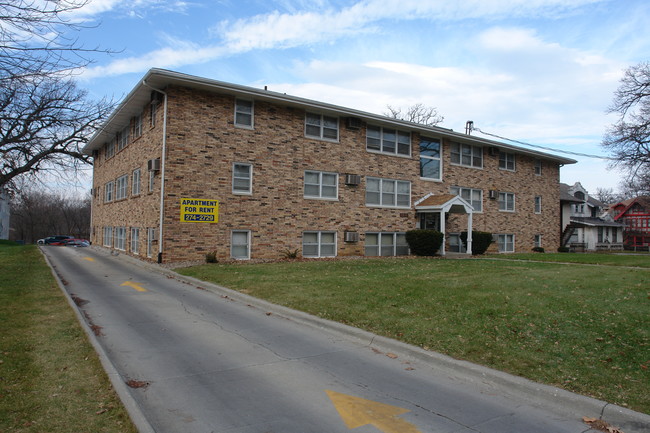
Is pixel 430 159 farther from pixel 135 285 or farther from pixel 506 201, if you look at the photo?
pixel 135 285

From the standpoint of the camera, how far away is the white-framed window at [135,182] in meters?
20.9

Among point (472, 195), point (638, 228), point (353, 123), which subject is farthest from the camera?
point (638, 228)

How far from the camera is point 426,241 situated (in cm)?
2189

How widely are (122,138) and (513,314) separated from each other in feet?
76.8

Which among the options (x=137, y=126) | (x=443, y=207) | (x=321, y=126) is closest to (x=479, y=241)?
(x=443, y=207)

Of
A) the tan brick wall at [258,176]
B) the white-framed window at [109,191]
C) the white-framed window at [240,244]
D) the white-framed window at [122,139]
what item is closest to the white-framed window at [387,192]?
the tan brick wall at [258,176]

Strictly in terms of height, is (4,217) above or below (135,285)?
above

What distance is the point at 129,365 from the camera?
5629mm

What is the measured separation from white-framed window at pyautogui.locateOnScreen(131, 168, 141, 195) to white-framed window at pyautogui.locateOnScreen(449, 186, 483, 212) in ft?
55.7

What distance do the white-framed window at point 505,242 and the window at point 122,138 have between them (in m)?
22.6

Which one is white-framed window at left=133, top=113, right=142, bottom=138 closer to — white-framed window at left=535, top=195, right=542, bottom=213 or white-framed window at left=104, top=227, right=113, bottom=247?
white-framed window at left=104, top=227, right=113, bottom=247

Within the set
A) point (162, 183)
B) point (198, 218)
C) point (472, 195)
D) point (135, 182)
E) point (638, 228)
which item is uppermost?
point (472, 195)

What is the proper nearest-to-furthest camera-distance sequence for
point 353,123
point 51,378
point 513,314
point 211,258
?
point 51,378, point 513,314, point 211,258, point 353,123

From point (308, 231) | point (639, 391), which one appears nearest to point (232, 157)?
point (308, 231)
